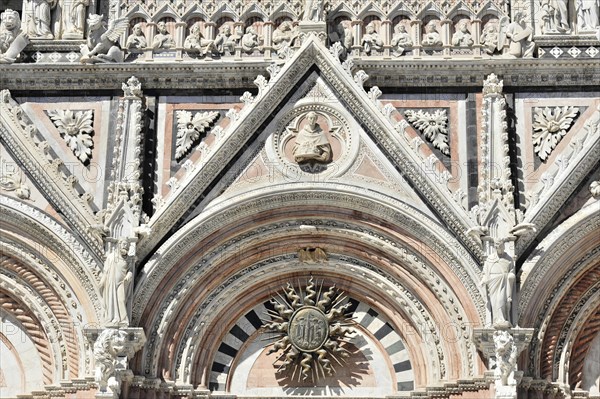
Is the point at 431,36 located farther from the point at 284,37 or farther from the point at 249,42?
the point at 249,42

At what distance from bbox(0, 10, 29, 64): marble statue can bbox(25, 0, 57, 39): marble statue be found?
8.6 inches

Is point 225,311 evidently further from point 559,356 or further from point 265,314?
point 559,356

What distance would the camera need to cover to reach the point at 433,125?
834 inches

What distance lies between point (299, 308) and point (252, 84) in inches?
128

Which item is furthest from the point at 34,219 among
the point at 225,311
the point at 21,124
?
the point at 225,311

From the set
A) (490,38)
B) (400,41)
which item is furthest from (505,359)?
(400,41)

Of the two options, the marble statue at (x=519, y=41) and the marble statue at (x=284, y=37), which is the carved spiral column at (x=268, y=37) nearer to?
the marble statue at (x=284, y=37)

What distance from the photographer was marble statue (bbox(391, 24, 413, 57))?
21641mm

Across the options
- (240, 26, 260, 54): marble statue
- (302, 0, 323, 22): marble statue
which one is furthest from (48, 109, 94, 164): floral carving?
(302, 0, 323, 22): marble statue

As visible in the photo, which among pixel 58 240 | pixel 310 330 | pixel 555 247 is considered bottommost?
pixel 310 330

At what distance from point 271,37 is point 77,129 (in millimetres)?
3076

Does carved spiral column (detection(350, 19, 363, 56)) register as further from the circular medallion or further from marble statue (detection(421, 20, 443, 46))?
the circular medallion

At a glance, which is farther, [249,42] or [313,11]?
[249,42]

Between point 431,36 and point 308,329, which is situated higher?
point 431,36
